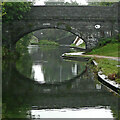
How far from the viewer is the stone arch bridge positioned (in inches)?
1178

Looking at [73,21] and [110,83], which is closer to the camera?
[110,83]

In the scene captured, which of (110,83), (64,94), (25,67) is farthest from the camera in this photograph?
(25,67)

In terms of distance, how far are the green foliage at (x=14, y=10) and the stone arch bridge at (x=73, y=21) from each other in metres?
0.60

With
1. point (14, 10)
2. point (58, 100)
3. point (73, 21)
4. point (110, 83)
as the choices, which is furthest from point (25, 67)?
point (73, 21)

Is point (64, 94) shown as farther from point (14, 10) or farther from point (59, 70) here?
point (14, 10)

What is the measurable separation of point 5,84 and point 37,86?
1.22 m

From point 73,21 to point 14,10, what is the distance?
6.32 meters

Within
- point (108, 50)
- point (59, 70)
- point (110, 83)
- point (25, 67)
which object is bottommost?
point (110, 83)

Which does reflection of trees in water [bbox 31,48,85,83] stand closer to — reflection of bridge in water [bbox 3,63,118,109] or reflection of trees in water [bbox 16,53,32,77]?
reflection of trees in water [bbox 16,53,32,77]

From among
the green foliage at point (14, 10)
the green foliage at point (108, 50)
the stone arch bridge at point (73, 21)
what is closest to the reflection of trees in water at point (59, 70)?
the green foliage at point (108, 50)

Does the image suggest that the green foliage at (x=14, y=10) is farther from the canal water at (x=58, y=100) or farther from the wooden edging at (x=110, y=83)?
the wooden edging at (x=110, y=83)

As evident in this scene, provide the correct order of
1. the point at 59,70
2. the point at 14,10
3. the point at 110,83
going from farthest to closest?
the point at 14,10 → the point at 59,70 → the point at 110,83

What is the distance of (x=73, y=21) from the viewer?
1186 inches

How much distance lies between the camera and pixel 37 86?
10.8 meters
